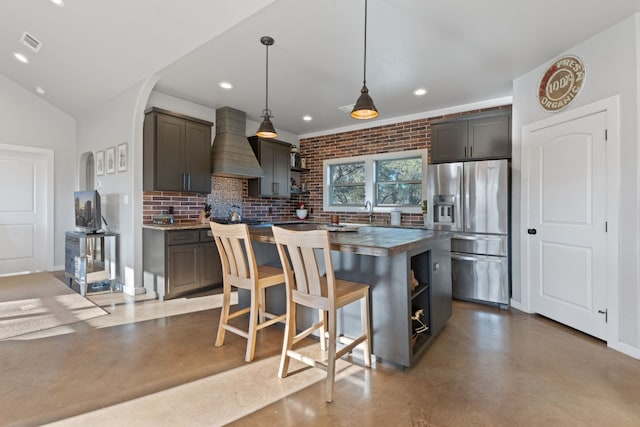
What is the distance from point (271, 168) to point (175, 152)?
178 centimetres

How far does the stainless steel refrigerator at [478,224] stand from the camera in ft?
12.0

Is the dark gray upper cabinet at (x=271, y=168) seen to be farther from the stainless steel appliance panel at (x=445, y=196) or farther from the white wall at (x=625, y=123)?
the white wall at (x=625, y=123)

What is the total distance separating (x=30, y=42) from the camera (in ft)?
12.5

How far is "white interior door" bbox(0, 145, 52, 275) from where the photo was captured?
16.8ft

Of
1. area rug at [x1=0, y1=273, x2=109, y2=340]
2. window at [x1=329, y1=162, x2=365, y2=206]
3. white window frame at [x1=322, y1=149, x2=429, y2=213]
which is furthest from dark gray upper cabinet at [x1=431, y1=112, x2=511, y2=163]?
area rug at [x1=0, y1=273, x2=109, y2=340]

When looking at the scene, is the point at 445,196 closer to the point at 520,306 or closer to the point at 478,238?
the point at 478,238

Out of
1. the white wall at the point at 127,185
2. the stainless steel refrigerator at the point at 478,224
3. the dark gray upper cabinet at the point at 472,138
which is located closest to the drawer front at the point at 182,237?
the white wall at the point at 127,185

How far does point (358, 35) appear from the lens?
9.31 ft

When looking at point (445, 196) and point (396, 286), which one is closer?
point (396, 286)

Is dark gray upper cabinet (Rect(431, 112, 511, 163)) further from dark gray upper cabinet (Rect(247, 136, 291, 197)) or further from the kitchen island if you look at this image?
dark gray upper cabinet (Rect(247, 136, 291, 197))

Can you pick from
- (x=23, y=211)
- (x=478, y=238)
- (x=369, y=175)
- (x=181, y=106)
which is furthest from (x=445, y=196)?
(x=23, y=211)

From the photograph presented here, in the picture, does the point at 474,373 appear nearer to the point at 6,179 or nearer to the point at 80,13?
the point at 80,13

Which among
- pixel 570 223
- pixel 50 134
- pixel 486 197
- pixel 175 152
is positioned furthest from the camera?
pixel 50 134

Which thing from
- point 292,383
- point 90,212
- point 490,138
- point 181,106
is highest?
point 181,106
